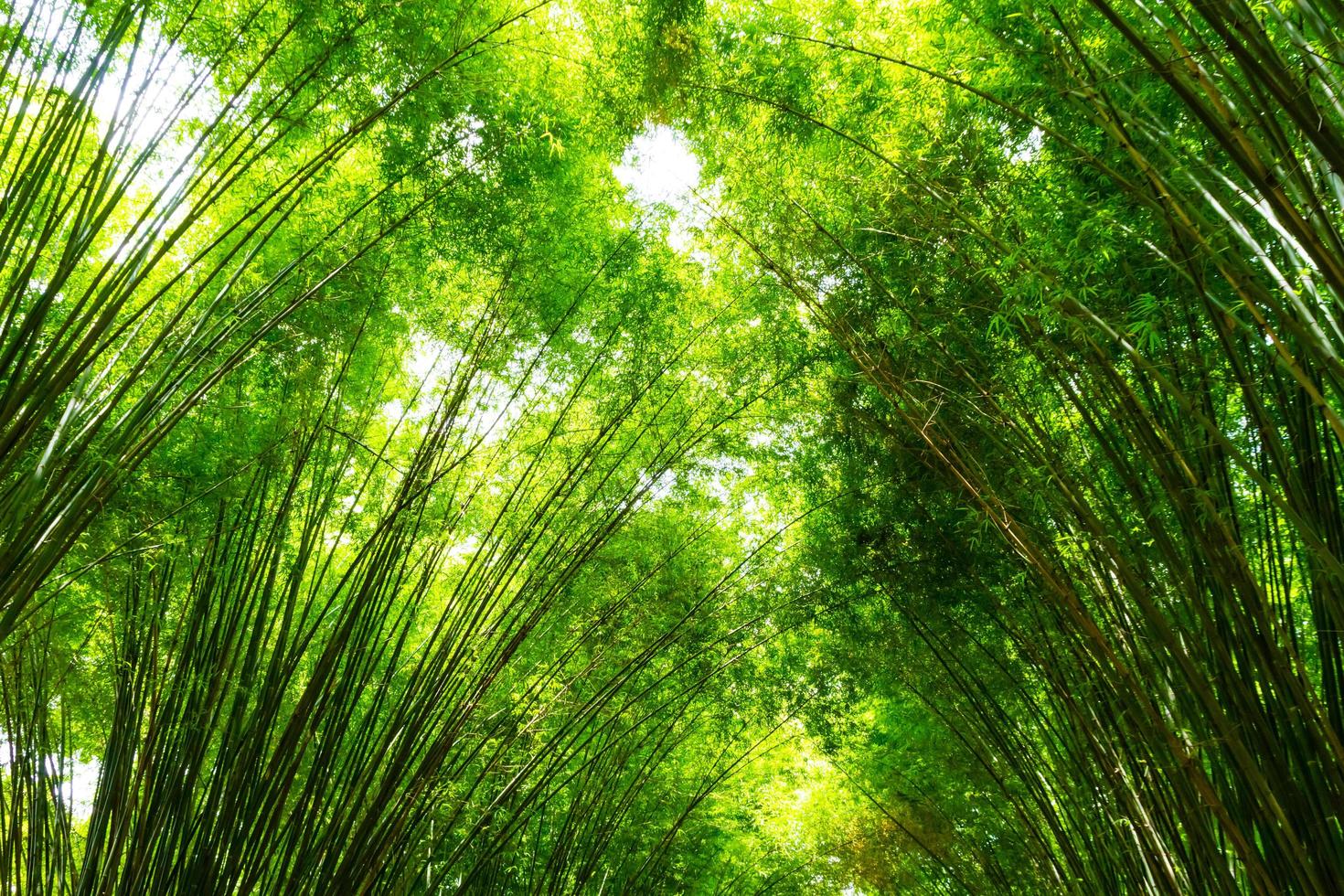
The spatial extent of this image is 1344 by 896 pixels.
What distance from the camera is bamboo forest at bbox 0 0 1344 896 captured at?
5.98 ft

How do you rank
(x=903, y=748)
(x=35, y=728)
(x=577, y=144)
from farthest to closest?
(x=903, y=748)
(x=577, y=144)
(x=35, y=728)

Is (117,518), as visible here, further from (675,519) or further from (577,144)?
(675,519)

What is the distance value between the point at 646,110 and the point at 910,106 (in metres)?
1.25

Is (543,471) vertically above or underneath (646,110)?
underneath

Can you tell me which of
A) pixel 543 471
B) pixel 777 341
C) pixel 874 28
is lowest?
pixel 543 471

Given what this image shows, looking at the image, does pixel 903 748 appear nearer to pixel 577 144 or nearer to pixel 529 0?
pixel 577 144

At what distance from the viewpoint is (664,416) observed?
466cm

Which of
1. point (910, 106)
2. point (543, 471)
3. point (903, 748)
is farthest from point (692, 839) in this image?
point (910, 106)

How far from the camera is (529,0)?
3.48 metres

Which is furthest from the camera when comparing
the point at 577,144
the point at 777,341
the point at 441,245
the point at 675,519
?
the point at 675,519

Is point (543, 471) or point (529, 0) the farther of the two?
point (543, 471)

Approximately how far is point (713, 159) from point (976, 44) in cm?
157

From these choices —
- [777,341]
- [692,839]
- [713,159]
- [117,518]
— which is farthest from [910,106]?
[692,839]

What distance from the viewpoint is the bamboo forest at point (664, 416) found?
1.82 metres
